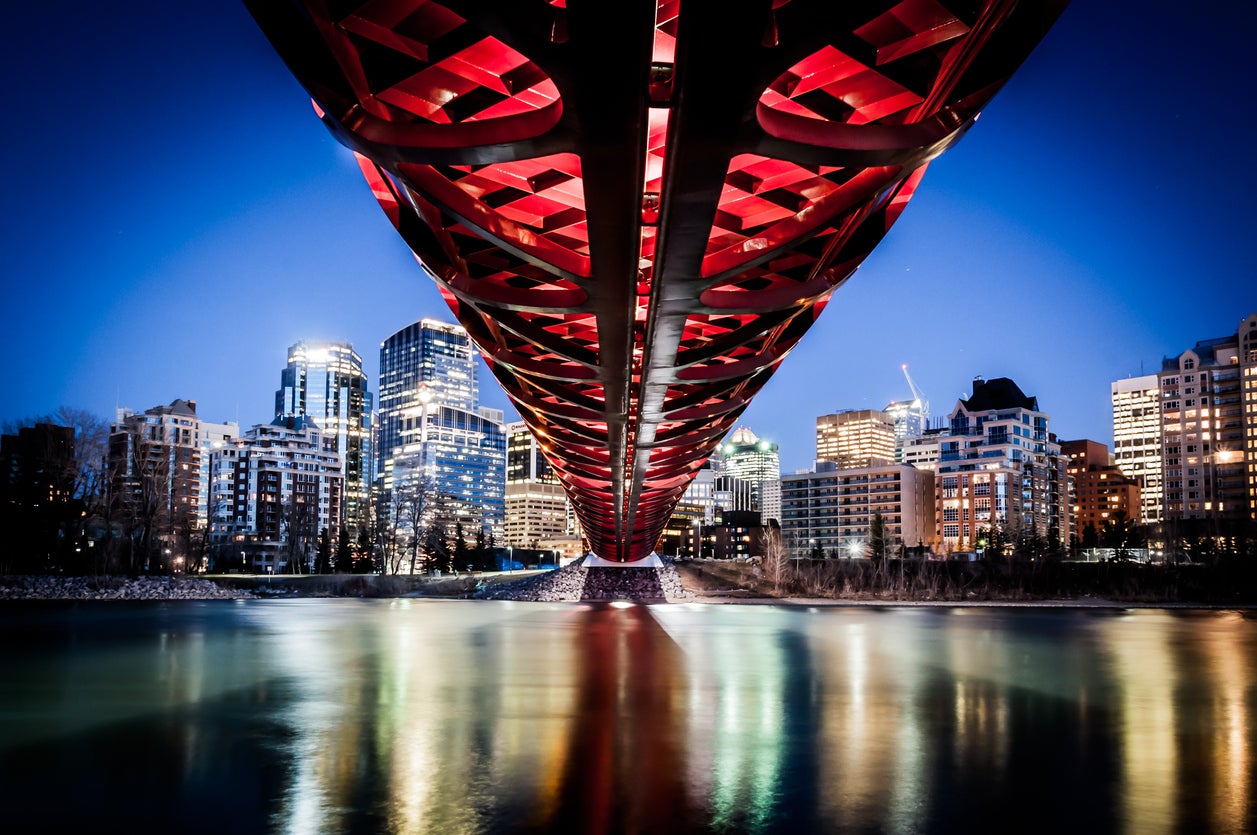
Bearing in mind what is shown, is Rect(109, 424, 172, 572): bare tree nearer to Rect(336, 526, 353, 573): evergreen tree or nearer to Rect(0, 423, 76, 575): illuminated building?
Rect(0, 423, 76, 575): illuminated building

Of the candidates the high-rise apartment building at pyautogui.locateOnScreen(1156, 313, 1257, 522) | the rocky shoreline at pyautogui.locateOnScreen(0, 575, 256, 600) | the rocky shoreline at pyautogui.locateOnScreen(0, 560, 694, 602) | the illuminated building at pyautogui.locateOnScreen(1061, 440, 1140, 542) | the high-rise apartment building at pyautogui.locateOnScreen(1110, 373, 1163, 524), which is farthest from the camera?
the illuminated building at pyautogui.locateOnScreen(1061, 440, 1140, 542)

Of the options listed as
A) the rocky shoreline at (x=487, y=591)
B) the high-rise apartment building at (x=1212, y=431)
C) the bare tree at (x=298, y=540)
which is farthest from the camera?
the high-rise apartment building at (x=1212, y=431)

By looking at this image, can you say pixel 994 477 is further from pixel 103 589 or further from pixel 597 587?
pixel 103 589

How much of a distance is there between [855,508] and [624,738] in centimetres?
15511

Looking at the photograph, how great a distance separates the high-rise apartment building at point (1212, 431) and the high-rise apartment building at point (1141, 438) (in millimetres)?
16737

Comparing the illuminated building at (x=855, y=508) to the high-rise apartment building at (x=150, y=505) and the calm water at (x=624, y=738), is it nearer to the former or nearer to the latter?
the high-rise apartment building at (x=150, y=505)

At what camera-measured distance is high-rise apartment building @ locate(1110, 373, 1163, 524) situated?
17562cm

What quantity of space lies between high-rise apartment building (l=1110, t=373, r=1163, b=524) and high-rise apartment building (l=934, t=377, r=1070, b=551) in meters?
19.7

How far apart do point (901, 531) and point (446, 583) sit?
9525 cm

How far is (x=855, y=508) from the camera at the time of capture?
15988 centimetres

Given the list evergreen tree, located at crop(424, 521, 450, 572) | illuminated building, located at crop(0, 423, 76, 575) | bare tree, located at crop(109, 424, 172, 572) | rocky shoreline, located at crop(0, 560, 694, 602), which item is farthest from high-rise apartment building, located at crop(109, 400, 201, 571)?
evergreen tree, located at crop(424, 521, 450, 572)

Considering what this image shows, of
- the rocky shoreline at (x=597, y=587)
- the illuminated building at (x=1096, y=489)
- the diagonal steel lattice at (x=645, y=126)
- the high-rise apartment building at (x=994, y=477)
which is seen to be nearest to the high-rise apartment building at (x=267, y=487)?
the rocky shoreline at (x=597, y=587)

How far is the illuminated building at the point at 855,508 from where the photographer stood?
Result: 156250 mm

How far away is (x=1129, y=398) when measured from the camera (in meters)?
187
